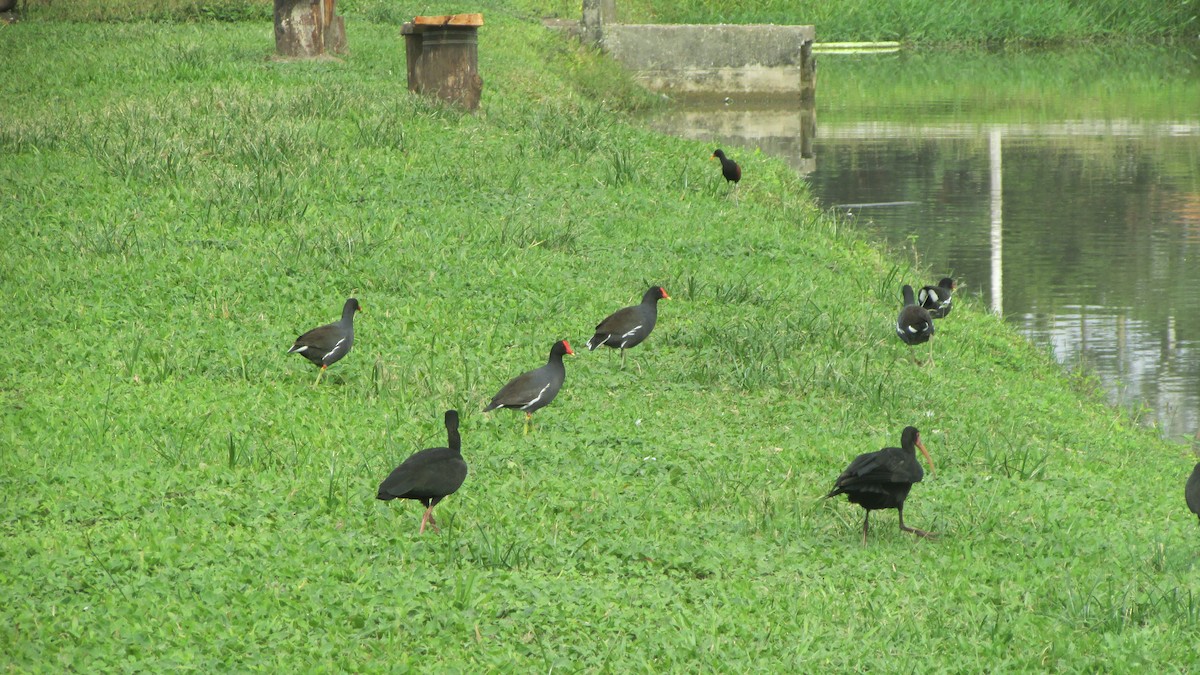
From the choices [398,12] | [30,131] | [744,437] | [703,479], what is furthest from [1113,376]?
[398,12]

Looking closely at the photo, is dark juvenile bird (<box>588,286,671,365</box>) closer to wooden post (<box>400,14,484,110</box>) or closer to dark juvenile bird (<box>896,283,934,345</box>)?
dark juvenile bird (<box>896,283,934,345</box>)

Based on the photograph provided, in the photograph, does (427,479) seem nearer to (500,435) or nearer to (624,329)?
(500,435)

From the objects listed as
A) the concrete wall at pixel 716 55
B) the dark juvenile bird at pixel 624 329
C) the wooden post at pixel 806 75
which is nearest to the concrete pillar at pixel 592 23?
the concrete wall at pixel 716 55

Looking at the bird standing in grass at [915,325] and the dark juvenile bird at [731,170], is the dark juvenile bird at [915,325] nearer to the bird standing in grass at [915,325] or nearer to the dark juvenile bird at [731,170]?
the bird standing in grass at [915,325]

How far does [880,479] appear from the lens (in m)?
7.59

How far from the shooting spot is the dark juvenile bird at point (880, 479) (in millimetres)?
7598

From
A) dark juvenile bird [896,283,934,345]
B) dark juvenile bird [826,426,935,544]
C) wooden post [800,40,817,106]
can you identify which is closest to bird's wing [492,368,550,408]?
dark juvenile bird [826,426,935,544]

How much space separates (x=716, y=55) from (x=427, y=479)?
33.0 metres

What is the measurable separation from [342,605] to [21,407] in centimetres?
339

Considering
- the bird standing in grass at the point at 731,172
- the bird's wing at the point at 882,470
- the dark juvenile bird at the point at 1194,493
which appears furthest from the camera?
the bird standing in grass at the point at 731,172

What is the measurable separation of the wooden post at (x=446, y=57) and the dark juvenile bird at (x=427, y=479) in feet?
42.7

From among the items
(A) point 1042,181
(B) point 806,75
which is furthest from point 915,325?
(B) point 806,75

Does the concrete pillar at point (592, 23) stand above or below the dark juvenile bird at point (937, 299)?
above

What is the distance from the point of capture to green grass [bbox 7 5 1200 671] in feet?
21.3
